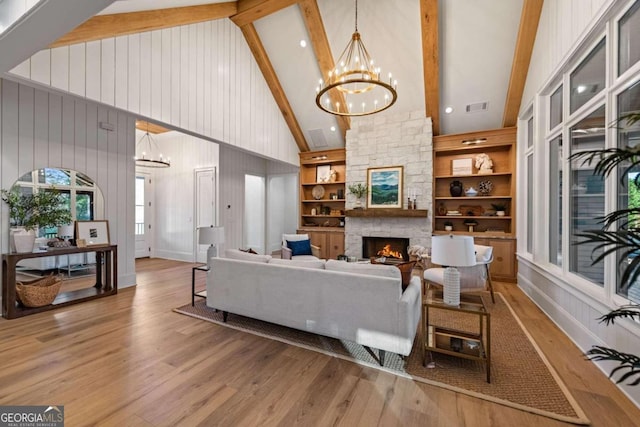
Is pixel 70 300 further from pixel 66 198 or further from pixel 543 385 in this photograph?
pixel 543 385

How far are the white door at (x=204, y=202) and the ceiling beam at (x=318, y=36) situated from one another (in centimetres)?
348

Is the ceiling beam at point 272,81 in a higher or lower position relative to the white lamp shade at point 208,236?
higher

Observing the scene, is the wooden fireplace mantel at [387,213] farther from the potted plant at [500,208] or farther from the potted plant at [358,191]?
the potted plant at [500,208]

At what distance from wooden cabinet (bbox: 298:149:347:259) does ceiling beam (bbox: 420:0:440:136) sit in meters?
2.26

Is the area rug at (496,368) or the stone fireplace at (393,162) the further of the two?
the stone fireplace at (393,162)

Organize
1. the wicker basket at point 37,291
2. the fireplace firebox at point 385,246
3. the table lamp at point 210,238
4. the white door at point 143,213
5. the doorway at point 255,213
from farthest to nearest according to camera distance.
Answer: the doorway at point 255,213
the white door at point 143,213
the fireplace firebox at point 385,246
the table lamp at point 210,238
the wicker basket at point 37,291

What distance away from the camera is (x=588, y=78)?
2846 mm

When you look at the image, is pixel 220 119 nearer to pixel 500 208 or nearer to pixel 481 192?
pixel 481 192

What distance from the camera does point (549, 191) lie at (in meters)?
3.85

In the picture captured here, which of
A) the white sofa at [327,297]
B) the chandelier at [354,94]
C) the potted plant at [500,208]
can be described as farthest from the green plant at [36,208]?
the potted plant at [500,208]

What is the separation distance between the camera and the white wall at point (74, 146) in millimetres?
3535

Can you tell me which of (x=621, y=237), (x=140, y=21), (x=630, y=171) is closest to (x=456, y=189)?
(x=630, y=171)

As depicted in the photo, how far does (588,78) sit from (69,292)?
7.04 m

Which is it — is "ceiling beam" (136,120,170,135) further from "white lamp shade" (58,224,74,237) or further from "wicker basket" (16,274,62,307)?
"wicker basket" (16,274,62,307)
